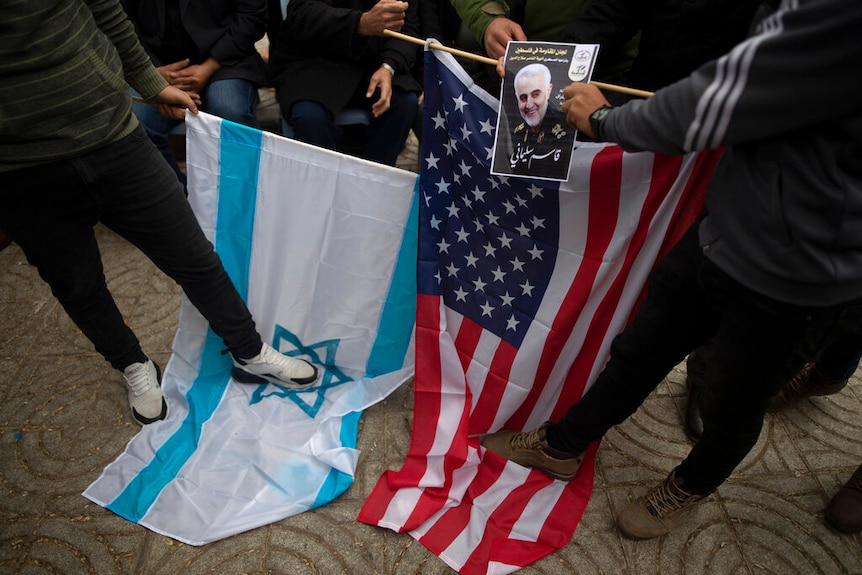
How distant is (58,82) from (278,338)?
1186 millimetres

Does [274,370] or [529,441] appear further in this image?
[274,370]

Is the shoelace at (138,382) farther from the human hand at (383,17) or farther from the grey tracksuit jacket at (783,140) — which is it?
the grey tracksuit jacket at (783,140)

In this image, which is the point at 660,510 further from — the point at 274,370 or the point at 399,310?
the point at 274,370

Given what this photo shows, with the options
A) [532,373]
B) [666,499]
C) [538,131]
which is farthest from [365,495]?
[538,131]

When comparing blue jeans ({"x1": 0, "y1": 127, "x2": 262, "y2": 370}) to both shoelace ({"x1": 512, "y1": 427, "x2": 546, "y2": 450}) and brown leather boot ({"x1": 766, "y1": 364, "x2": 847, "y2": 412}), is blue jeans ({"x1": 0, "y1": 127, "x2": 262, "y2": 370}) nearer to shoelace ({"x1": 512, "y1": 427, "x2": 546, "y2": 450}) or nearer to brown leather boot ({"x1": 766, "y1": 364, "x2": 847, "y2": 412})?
shoelace ({"x1": 512, "y1": 427, "x2": 546, "y2": 450})

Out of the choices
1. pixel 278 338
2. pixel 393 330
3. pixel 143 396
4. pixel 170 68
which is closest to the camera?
pixel 143 396

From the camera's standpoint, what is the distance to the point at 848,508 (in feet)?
5.87

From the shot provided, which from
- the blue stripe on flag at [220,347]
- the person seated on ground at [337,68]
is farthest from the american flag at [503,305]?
the person seated on ground at [337,68]

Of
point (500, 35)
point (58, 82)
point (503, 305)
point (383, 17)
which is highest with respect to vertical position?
point (500, 35)

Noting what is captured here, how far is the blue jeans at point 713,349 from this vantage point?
44.9 inches

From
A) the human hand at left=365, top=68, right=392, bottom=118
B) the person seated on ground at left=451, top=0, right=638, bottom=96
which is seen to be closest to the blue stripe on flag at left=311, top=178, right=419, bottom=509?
the person seated on ground at left=451, top=0, right=638, bottom=96

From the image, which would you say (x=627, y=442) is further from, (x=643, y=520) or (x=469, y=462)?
(x=469, y=462)

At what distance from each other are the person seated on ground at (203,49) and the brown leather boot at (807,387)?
2.62 metres

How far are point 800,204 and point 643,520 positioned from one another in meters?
1.17
